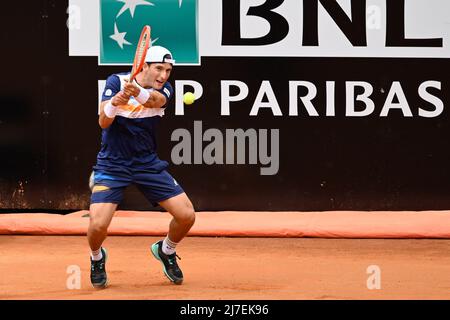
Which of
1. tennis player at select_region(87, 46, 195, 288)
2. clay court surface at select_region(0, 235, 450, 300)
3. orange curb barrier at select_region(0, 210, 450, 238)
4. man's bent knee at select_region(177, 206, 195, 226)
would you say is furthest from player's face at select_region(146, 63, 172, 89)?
orange curb barrier at select_region(0, 210, 450, 238)

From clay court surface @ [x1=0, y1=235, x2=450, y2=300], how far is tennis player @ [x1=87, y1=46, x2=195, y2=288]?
0.29m

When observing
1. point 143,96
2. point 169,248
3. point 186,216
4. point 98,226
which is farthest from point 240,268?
point 143,96

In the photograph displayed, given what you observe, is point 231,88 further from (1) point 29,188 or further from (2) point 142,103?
(2) point 142,103

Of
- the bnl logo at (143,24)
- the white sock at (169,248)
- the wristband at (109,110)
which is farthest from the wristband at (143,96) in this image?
the bnl logo at (143,24)

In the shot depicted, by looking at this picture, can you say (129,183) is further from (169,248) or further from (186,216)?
(169,248)

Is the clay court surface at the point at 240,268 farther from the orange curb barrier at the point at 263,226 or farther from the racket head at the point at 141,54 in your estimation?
the racket head at the point at 141,54

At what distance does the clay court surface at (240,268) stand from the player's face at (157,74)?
49.0 inches

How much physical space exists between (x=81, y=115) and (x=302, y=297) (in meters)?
3.96

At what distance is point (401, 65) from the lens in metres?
8.91

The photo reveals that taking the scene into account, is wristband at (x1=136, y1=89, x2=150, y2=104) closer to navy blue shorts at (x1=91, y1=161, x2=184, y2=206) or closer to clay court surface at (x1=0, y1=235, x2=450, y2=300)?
navy blue shorts at (x1=91, y1=161, x2=184, y2=206)

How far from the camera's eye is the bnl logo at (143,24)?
29.1 ft

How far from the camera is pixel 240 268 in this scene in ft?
22.2

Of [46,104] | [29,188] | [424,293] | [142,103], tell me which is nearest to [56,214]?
[29,188]

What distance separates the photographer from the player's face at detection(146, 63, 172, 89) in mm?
5824
